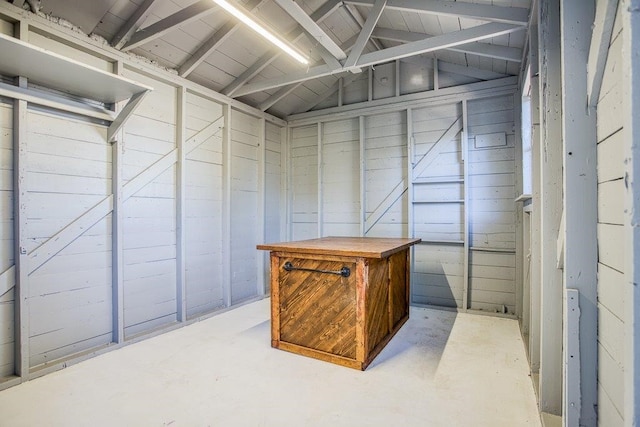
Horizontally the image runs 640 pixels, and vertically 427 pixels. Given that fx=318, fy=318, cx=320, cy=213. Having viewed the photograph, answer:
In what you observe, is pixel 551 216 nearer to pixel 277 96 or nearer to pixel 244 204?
pixel 244 204

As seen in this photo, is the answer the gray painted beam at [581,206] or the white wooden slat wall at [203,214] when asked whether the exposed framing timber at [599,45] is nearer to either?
the gray painted beam at [581,206]

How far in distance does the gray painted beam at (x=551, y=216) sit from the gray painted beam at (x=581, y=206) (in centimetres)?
72

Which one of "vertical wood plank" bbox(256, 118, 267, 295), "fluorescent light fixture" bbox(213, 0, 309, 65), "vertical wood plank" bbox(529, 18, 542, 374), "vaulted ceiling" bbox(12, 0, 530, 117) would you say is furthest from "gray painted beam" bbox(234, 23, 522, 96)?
"vertical wood plank" bbox(256, 118, 267, 295)

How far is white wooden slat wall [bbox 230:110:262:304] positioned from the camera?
417 cm

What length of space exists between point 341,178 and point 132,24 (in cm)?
299

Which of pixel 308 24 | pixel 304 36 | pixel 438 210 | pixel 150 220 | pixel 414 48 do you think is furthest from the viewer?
pixel 438 210

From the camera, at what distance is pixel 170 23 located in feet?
9.07

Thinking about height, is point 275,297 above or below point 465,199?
below

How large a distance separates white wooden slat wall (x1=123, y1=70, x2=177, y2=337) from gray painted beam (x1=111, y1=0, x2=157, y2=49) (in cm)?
28

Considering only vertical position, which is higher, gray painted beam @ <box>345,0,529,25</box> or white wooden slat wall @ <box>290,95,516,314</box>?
gray painted beam @ <box>345,0,529,25</box>

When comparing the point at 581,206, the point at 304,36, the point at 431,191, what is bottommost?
the point at 581,206

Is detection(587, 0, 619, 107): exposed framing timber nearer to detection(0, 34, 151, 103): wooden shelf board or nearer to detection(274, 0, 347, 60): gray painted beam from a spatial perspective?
detection(274, 0, 347, 60): gray painted beam

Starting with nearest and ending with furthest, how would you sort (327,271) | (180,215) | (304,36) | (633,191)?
(633,191)
(327,271)
(180,215)
(304,36)

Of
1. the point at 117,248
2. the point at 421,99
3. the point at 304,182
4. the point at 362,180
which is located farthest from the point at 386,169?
the point at 117,248
